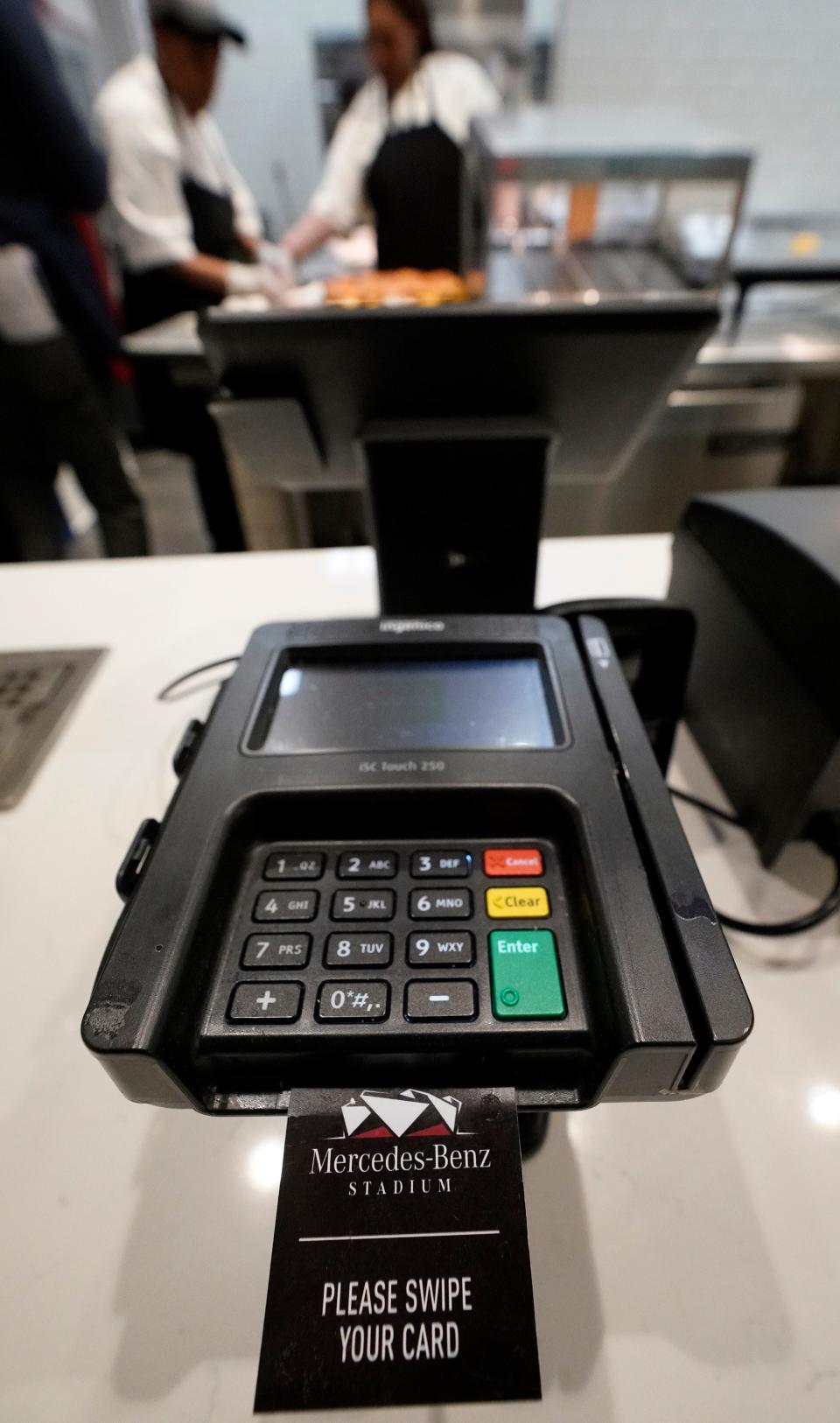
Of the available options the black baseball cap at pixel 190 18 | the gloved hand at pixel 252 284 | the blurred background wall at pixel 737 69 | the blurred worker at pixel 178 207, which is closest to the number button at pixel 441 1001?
the blurred worker at pixel 178 207

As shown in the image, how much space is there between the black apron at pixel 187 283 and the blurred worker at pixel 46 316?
25 cm

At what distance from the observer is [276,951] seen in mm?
310

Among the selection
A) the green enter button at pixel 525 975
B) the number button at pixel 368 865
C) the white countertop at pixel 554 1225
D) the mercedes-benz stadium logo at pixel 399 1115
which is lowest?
the white countertop at pixel 554 1225

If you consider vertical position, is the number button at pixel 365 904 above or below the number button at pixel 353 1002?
below

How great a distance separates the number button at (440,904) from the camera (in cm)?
32

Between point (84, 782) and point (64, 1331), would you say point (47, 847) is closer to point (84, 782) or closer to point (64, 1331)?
point (84, 782)

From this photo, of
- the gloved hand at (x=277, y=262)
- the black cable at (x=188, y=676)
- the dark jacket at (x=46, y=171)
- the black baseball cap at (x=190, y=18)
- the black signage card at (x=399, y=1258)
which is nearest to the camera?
the black signage card at (x=399, y=1258)

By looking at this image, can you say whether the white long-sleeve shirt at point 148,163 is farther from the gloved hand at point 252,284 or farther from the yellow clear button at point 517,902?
the yellow clear button at point 517,902

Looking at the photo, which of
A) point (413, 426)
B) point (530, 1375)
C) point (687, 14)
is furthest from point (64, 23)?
point (530, 1375)

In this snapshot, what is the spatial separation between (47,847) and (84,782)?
0.06 metres

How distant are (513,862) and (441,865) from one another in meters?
0.03

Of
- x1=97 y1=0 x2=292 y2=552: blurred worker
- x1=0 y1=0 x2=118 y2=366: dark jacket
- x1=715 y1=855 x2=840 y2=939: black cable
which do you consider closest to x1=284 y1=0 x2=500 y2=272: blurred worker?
x1=97 y1=0 x2=292 y2=552: blurred worker

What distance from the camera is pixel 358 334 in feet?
1.48

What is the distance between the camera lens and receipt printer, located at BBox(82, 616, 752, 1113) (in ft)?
0.92
